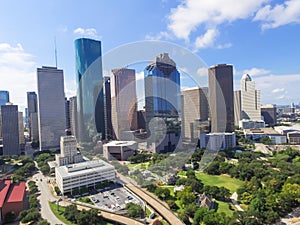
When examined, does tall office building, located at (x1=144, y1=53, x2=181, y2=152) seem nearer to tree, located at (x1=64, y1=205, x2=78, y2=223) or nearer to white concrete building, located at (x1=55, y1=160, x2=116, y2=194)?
white concrete building, located at (x1=55, y1=160, x2=116, y2=194)

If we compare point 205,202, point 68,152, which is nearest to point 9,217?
point 68,152

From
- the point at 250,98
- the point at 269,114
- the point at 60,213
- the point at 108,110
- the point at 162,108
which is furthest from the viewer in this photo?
the point at 269,114

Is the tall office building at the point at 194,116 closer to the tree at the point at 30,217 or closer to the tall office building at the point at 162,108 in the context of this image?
the tall office building at the point at 162,108

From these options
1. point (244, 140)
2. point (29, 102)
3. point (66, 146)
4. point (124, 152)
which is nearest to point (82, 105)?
point (66, 146)

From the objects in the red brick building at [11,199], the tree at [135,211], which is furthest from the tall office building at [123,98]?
the red brick building at [11,199]

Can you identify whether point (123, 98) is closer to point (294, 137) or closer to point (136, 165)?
point (136, 165)

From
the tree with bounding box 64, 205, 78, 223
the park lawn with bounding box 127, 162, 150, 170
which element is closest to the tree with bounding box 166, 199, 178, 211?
the tree with bounding box 64, 205, 78, 223

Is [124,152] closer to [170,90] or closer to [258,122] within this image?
[170,90]
